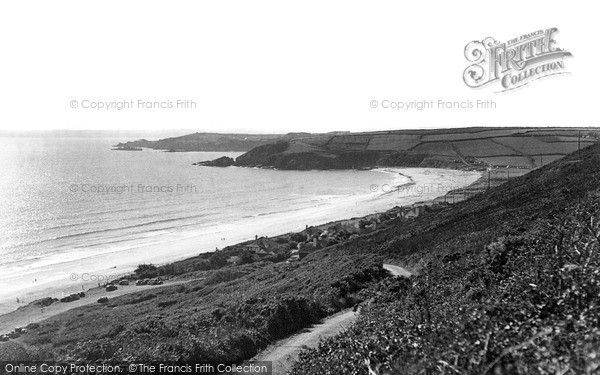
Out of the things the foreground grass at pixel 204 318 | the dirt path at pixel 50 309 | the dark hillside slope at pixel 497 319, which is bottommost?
the dirt path at pixel 50 309

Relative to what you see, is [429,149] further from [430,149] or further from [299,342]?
[299,342]

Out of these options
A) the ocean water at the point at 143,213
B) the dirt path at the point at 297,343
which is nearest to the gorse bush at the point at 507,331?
the dirt path at the point at 297,343

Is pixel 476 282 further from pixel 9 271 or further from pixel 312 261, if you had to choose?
pixel 9 271

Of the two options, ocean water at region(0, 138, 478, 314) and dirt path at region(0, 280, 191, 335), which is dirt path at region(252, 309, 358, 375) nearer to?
dirt path at region(0, 280, 191, 335)

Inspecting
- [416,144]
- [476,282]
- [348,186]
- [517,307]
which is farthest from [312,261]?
[416,144]

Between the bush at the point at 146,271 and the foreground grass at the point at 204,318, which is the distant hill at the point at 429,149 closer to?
the bush at the point at 146,271

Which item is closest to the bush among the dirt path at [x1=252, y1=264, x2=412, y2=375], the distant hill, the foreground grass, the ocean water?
the ocean water

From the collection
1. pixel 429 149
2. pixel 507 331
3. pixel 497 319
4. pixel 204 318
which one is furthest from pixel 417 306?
pixel 429 149
